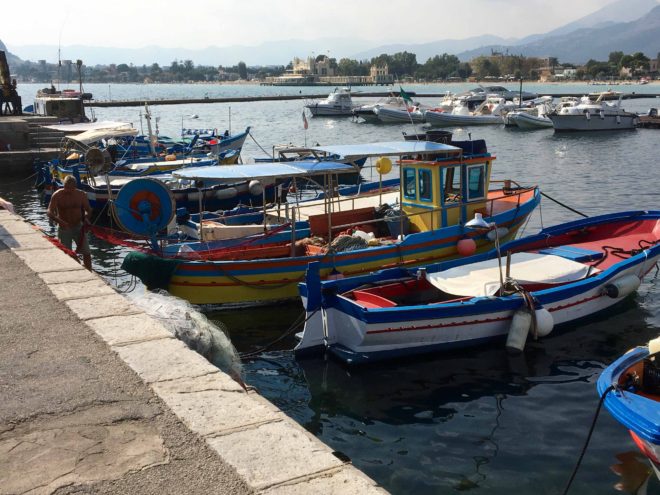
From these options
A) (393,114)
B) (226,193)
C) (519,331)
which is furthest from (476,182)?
(393,114)

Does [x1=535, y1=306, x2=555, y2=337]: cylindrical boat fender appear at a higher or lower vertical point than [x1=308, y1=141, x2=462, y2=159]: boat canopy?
lower

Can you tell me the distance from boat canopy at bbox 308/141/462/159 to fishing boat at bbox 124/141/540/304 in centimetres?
2

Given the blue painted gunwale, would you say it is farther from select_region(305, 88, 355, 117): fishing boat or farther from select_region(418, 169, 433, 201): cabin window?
select_region(305, 88, 355, 117): fishing boat

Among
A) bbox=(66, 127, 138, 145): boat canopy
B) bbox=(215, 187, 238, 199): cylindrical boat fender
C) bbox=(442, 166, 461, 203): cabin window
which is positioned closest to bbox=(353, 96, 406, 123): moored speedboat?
bbox=(66, 127, 138, 145): boat canopy

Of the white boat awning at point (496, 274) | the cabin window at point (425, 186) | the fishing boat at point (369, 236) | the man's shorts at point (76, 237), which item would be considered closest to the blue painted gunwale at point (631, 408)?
the white boat awning at point (496, 274)

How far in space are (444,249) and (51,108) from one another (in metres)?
40.5

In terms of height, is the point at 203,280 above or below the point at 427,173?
below

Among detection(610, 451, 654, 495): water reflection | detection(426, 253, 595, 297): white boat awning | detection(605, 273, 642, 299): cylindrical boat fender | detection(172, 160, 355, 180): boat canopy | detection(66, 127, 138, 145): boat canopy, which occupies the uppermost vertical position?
detection(66, 127, 138, 145): boat canopy

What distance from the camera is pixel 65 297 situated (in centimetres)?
788

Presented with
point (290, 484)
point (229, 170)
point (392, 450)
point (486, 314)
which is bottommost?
point (392, 450)

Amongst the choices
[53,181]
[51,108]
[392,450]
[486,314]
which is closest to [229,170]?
[486,314]

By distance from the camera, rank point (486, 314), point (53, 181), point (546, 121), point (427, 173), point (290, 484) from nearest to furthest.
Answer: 1. point (290, 484)
2. point (486, 314)
3. point (427, 173)
4. point (53, 181)
5. point (546, 121)

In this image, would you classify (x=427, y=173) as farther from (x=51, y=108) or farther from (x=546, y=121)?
(x=546, y=121)

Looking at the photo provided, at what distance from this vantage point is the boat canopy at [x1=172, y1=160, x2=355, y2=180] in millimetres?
13258
